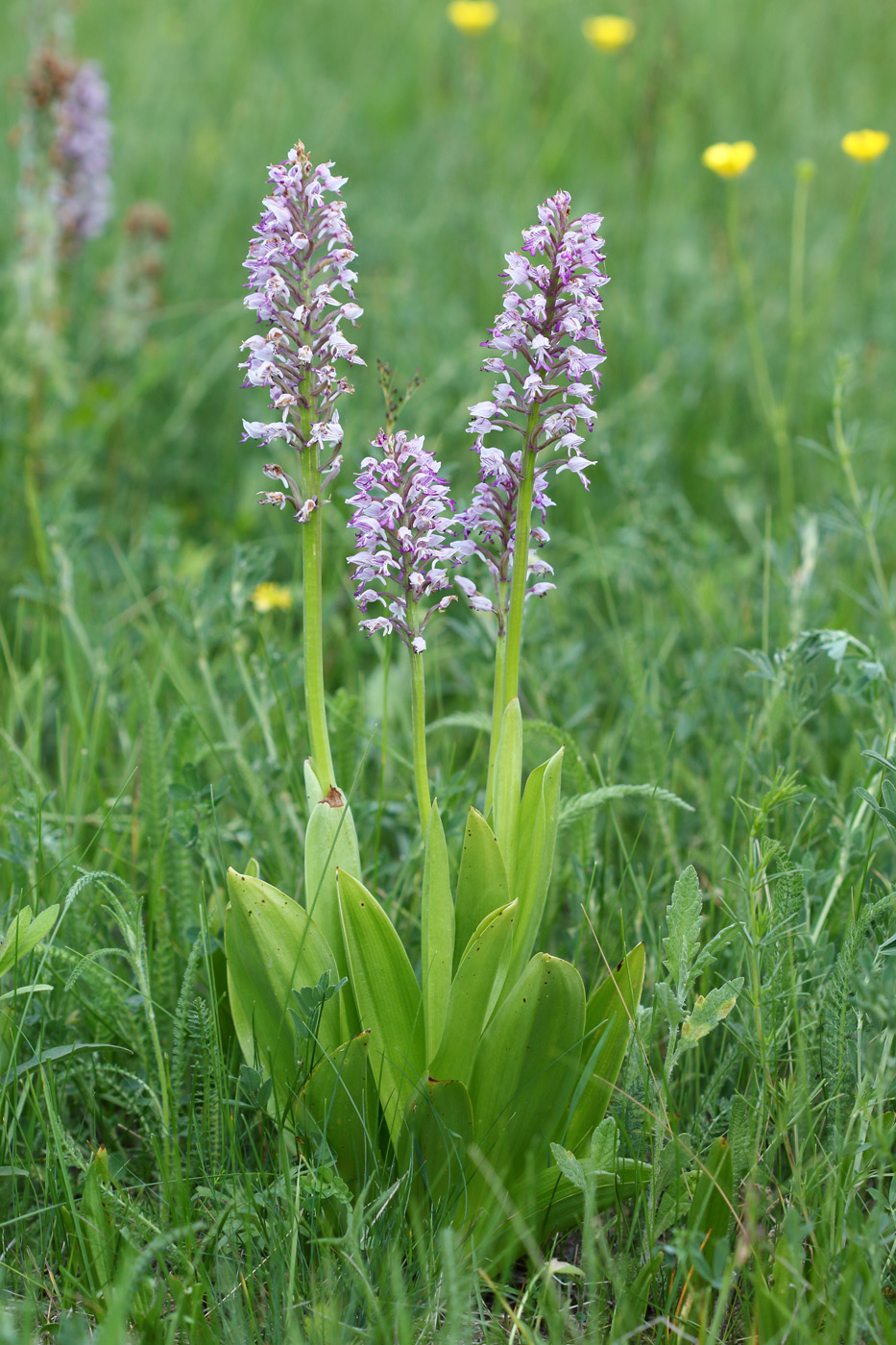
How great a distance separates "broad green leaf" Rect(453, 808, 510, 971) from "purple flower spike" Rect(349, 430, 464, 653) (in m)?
0.28

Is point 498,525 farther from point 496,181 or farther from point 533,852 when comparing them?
point 496,181

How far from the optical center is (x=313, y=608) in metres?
1.51

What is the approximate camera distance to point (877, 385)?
4.56 m

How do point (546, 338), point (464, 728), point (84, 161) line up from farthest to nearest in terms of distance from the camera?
1. point (84, 161)
2. point (464, 728)
3. point (546, 338)

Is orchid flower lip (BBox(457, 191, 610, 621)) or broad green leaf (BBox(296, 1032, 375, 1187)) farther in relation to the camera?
broad green leaf (BBox(296, 1032, 375, 1187))

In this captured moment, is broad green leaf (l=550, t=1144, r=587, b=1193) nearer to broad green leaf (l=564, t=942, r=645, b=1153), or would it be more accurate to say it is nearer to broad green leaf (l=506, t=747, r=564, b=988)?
broad green leaf (l=564, t=942, r=645, b=1153)

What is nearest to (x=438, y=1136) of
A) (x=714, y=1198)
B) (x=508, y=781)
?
(x=714, y=1198)

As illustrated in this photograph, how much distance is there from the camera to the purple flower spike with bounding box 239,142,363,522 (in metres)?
1.41

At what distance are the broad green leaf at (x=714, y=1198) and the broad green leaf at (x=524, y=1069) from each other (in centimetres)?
22

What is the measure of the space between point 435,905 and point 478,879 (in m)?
0.08

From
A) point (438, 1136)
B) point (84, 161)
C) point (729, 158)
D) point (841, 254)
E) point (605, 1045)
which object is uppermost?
point (84, 161)

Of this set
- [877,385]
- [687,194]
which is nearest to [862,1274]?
[877,385]

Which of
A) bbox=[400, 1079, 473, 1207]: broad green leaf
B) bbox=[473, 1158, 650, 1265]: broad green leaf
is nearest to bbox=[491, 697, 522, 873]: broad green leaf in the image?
bbox=[400, 1079, 473, 1207]: broad green leaf

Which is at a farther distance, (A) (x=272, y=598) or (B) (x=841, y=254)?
(B) (x=841, y=254)
